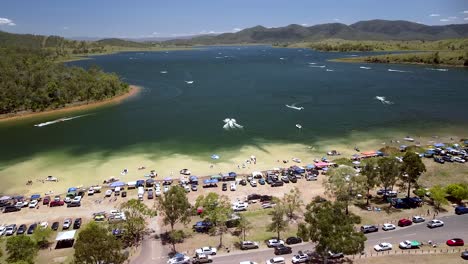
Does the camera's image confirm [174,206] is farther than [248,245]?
Yes

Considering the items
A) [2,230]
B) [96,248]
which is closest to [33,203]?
[2,230]

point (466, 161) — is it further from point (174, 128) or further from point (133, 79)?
point (133, 79)

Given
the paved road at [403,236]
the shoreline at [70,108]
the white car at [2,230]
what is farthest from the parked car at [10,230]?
the shoreline at [70,108]

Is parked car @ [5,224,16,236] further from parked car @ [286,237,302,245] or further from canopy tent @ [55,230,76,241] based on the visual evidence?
parked car @ [286,237,302,245]

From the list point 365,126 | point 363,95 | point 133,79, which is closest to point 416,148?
point 365,126

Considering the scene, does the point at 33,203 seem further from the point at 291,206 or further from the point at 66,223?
the point at 291,206

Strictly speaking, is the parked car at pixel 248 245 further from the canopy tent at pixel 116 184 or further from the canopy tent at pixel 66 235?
the canopy tent at pixel 116 184
